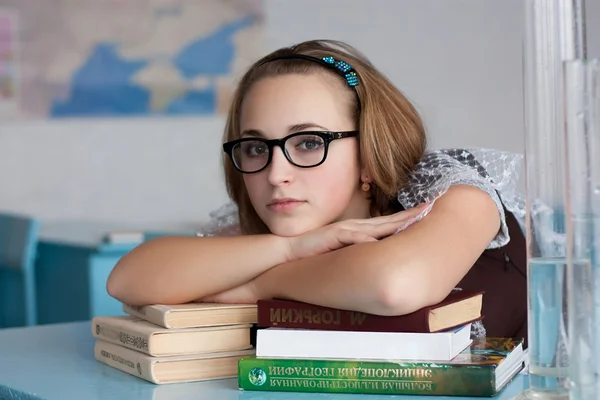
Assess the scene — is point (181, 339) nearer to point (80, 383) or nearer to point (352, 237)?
point (80, 383)

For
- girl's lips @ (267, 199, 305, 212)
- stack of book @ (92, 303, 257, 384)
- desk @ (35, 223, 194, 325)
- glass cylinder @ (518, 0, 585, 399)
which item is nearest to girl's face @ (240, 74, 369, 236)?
girl's lips @ (267, 199, 305, 212)

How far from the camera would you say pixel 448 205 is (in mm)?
1247

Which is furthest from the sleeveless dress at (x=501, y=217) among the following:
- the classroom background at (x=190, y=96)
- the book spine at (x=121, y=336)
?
the classroom background at (x=190, y=96)

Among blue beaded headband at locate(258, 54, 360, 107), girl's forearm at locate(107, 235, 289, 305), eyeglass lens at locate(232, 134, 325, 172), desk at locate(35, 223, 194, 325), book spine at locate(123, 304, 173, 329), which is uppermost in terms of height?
blue beaded headband at locate(258, 54, 360, 107)

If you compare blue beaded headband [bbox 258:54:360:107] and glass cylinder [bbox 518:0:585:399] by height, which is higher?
blue beaded headband [bbox 258:54:360:107]

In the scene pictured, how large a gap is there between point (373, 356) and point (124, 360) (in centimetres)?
34

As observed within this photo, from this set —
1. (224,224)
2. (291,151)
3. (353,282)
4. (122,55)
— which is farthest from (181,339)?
(122,55)

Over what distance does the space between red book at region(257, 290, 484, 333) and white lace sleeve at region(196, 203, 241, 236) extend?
62 cm

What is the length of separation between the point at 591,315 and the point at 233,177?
94 cm

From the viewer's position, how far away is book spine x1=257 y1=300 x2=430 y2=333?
3.25 ft

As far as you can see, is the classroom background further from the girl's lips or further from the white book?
the white book

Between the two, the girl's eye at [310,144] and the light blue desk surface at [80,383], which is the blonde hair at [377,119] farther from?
the light blue desk surface at [80,383]

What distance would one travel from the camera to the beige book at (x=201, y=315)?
3.60 ft

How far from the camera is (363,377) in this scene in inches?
38.2
